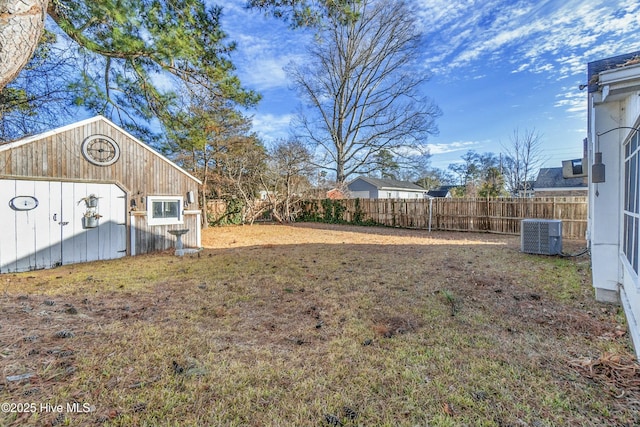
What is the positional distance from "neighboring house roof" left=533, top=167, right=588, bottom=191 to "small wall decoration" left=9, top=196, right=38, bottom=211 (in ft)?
90.5

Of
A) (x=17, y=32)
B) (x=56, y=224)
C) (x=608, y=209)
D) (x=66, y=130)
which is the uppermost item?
(x=66, y=130)

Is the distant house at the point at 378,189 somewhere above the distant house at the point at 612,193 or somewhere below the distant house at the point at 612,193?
above

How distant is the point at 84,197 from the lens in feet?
21.1

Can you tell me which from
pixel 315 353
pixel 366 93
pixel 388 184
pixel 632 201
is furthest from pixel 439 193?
pixel 315 353

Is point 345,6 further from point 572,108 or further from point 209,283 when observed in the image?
point 572,108

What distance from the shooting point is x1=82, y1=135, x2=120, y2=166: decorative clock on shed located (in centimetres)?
646

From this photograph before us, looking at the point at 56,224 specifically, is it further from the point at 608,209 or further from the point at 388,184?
the point at 388,184

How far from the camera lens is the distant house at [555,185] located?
65.6ft

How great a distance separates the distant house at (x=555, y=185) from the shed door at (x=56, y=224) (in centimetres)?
2635

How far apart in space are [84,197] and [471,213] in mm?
13166

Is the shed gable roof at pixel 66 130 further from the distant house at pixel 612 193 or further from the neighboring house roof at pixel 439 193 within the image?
the neighboring house roof at pixel 439 193

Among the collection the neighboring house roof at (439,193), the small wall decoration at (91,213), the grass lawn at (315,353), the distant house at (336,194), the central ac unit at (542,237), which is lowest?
the grass lawn at (315,353)

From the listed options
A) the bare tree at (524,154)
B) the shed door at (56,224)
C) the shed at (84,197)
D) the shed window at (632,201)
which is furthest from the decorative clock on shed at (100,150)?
the bare tree at (524,154)

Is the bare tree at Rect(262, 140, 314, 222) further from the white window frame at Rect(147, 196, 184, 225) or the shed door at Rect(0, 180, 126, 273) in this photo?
the shed door at Rect(0, 180, 126, 273)
